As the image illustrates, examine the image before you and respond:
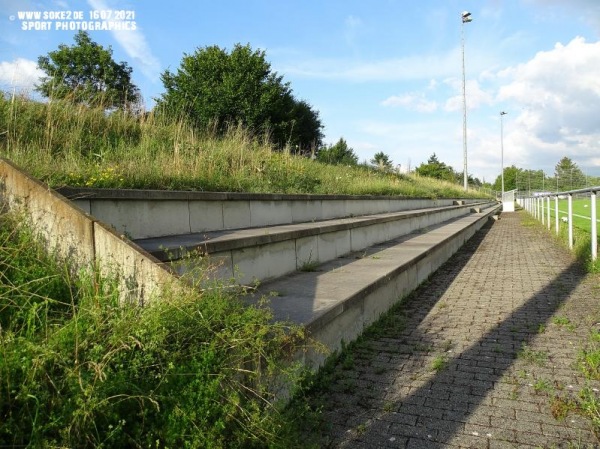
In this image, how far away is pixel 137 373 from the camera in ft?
5.09

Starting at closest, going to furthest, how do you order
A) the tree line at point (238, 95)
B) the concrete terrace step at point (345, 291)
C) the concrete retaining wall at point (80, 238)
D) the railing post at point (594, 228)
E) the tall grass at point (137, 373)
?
the tall grass at point (137, 373), the concrete retaining wall at point (80, 238), the concrete terrace step at point (345, 291), the railing post at point (594, 228), the tree line at point (238, 95)

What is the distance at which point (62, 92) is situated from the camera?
5.62 metres

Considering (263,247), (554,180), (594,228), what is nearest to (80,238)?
(263,247)

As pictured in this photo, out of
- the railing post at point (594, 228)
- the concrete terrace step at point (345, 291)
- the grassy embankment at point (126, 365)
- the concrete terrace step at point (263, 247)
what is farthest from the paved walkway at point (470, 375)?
the railing post at point (594, 228)

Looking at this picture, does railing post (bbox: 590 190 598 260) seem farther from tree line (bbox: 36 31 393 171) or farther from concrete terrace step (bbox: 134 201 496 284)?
tree line (bbox: 36 31 393 171)

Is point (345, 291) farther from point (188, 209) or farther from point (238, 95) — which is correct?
point (238, 95)

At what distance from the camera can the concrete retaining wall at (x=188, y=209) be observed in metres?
3.12

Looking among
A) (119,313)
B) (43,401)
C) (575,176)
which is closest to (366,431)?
(119,313)

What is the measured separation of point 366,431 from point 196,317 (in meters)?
1.12

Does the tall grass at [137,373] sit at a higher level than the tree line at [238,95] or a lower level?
lower

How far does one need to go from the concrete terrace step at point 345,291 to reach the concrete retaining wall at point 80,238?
0.70m

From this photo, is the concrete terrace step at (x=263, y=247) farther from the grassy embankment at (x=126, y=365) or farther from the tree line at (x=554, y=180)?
the tree line at (x=554, y=180)

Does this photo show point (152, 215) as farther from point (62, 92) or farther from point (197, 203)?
point (62, 92)

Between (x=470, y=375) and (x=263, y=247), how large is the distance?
1.89m
